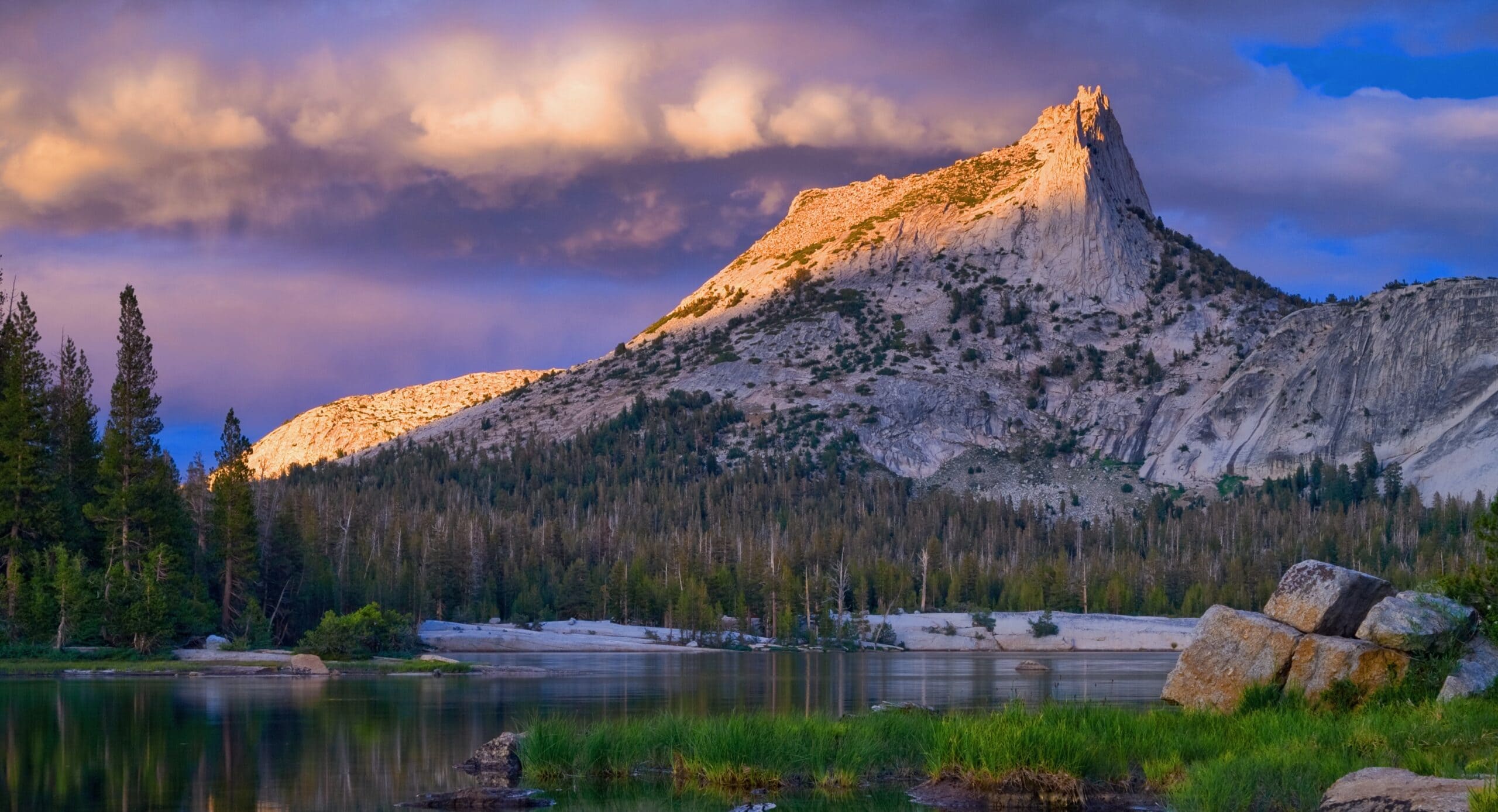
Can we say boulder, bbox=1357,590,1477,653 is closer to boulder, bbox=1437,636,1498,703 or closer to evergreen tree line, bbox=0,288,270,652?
boulder, bbox=1437,636,1498,703

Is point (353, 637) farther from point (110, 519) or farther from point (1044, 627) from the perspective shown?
point (1044, 627)

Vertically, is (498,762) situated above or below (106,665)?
above

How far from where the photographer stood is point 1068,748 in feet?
98.2

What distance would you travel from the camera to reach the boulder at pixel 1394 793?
19281mm

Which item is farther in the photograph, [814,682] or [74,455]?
[74,455]

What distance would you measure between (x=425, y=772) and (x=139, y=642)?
50775mm

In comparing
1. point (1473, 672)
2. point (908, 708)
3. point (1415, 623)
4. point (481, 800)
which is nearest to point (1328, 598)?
point (1415, 623)

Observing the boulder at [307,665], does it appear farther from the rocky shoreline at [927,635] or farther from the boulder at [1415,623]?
the boulder at [1415,623]

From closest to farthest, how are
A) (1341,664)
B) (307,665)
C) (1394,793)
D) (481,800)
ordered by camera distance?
(1394,793) → (481,800) → (1341,664) → (307,665)

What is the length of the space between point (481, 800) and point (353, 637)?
2421 inches

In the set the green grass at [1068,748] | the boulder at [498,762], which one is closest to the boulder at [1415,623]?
the green grass at [1068,748]

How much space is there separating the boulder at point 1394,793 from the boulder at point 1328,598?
13159mm

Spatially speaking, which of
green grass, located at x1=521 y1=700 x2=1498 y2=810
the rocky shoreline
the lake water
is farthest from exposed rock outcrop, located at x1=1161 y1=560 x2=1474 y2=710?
the rocky shoreline

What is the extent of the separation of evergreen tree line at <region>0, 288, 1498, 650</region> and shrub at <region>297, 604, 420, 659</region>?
3529 millimetres
